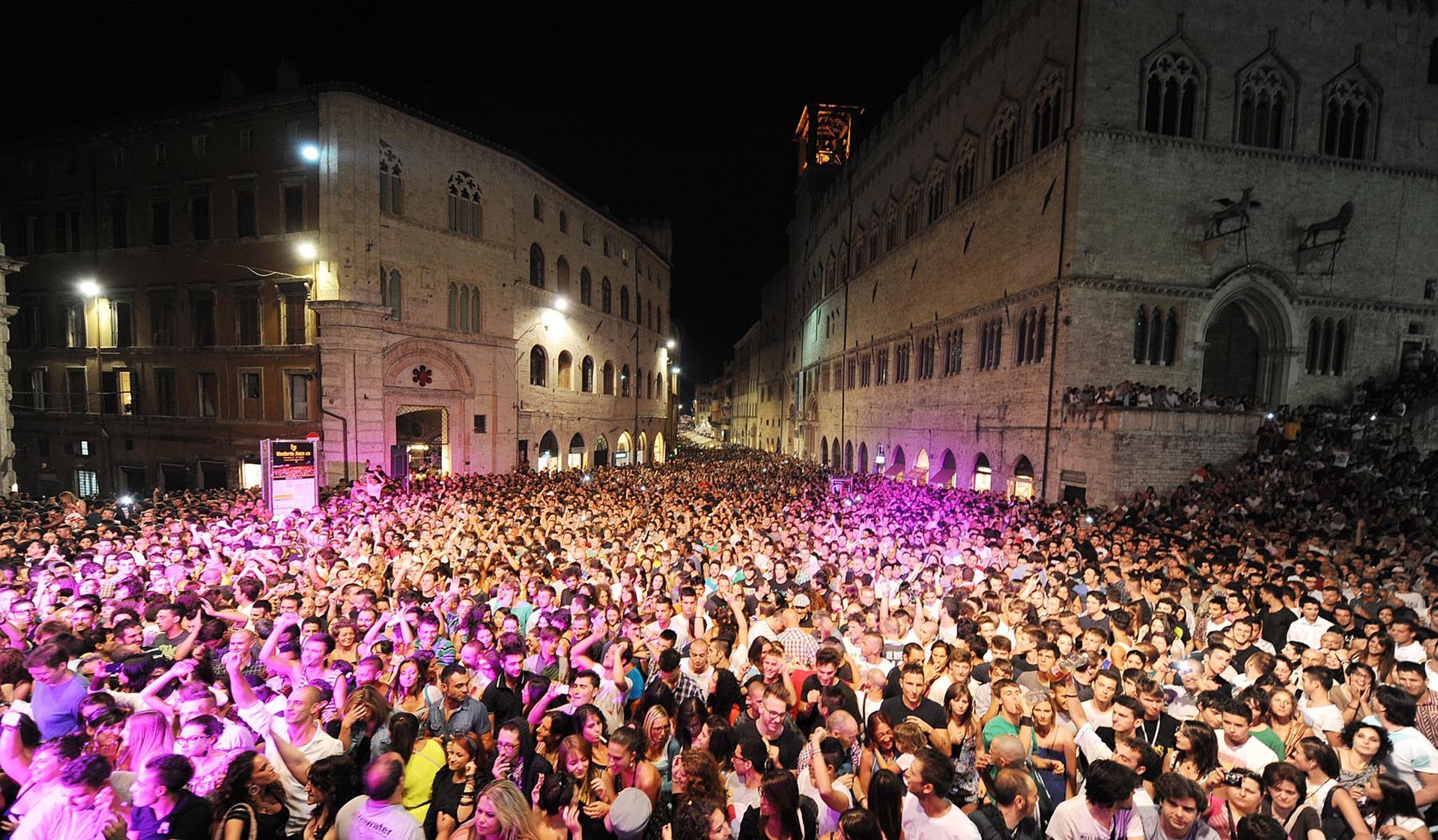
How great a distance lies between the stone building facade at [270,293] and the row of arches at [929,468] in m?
18.2

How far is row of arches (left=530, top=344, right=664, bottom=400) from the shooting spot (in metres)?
33.7

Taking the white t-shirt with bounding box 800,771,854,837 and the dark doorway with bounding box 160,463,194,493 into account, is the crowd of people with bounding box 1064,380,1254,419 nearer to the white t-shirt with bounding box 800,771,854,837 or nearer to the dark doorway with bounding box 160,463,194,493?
the white t-shirt with bounding box 800,771,854,837

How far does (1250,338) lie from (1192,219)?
497cm

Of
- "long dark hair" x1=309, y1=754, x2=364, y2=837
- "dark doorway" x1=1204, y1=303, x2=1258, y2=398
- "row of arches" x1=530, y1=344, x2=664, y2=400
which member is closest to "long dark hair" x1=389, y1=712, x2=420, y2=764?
"long dark hair" x1=309, y1=754, x2=364, y2=837

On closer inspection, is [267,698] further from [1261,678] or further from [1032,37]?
[1032,37]

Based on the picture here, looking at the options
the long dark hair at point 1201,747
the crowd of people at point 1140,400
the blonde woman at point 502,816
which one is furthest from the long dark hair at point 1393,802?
the crowd of people at point 1140,400

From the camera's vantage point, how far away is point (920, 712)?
5160 mm

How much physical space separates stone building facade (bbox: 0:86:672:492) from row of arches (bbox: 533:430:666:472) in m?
1.63

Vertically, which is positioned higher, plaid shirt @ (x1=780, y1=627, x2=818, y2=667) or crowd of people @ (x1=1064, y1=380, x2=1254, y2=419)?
crowd of people @ (x1=1064, y1=380, x2=1254, y2=419)

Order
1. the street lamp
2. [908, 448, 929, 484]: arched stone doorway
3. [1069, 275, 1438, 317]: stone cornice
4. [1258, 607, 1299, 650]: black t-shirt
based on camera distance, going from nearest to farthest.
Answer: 1. [1258, 607, 1299, 650]: black t-shirt
2. [1069, 275, 1438, 317]: stone cornice
3. the street lamp
4. [908, 448, 929, 484]: arched stone doorway

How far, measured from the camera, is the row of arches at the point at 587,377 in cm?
3366

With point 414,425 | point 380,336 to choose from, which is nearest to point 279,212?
point 380,336

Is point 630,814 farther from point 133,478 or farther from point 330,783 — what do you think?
point 133,478

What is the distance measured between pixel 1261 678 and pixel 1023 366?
1910cm
